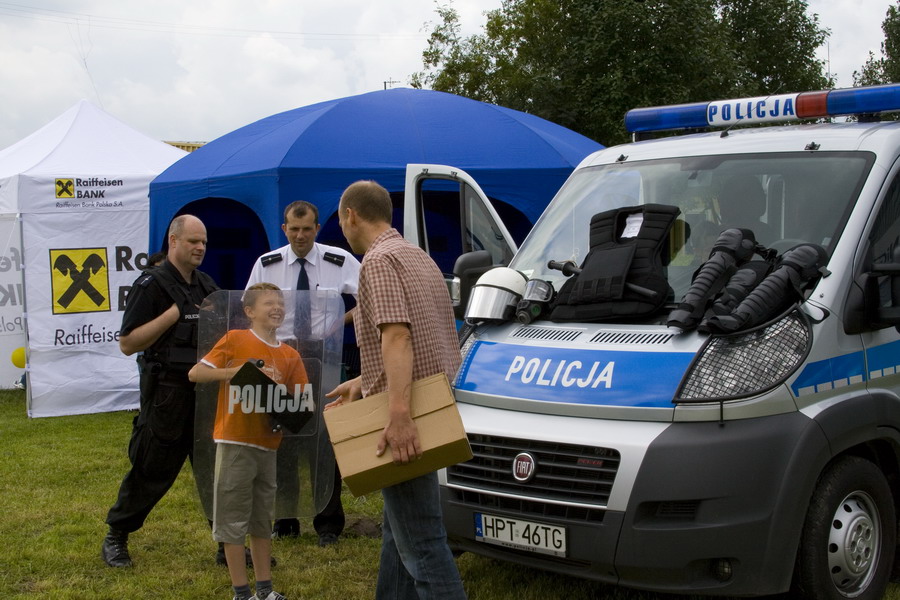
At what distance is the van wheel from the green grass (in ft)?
1.25

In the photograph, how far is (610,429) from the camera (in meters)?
3.55

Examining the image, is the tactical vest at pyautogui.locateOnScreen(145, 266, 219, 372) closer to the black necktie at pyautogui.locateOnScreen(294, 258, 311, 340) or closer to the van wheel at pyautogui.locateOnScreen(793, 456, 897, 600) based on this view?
the black necktie at pyautogui.locateOnScreen(294, 258, 311, 340)

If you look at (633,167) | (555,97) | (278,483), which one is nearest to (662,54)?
(555,97)

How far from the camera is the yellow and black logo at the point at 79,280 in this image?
10.6 m

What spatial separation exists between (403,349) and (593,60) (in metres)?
17.6

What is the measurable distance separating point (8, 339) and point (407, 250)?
1029 cm

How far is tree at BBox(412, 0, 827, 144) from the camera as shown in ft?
61.8

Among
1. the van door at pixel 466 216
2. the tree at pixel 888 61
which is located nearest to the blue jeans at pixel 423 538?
the van door at pixel 466 216

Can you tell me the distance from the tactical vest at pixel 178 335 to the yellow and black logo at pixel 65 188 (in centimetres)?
653

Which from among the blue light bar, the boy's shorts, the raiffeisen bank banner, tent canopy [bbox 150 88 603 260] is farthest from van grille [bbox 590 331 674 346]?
the raiffeisen bank banner

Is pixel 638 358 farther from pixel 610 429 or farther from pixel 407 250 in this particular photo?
pixel 407 250

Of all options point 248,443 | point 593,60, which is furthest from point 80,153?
point 593,60

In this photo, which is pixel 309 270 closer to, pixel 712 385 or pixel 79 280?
pixel 712 385

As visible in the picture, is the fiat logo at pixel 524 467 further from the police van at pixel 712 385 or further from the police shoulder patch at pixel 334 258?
the police shoulder patch at pixel 334 258
